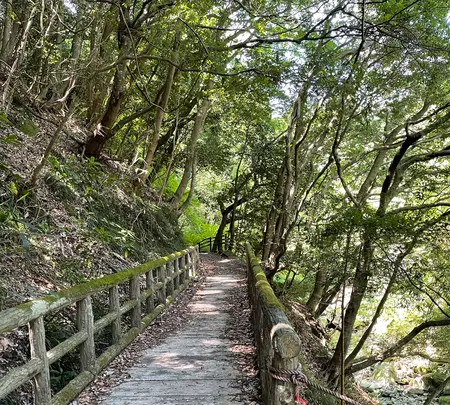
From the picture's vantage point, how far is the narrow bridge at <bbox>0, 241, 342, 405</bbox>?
11.0ft

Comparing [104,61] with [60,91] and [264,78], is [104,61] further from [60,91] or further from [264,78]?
[264,78]

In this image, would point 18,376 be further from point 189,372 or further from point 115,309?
point 115,309

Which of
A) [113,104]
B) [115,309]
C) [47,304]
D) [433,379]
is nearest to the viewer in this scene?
[47,304]

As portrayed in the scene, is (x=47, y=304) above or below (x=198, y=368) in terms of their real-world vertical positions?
above

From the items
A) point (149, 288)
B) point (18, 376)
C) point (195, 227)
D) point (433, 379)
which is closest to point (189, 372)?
point (18, 376)

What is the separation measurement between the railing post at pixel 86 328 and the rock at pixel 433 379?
1876 cm

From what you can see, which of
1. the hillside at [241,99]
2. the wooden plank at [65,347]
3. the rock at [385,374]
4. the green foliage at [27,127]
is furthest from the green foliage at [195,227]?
the wooden plank at [65,347]

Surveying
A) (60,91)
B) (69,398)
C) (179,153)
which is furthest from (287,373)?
(179,153)

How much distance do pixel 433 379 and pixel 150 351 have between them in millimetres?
17577

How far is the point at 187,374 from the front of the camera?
200 inches

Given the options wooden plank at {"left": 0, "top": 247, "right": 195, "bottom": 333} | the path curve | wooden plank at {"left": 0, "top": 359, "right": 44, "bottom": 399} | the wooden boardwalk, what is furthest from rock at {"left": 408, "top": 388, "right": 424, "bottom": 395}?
wooden plank at {"left": 0, "top": 359, "right": 44, "bottom": 399}

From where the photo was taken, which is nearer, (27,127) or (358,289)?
(358,289)

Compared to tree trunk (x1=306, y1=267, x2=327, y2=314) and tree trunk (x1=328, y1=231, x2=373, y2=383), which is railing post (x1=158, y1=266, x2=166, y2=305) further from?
tree trunk (x1=306, y1=267, x2=327, y2=314)

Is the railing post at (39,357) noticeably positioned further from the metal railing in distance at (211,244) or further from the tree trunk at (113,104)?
the metal railing in distance at (211,244)
